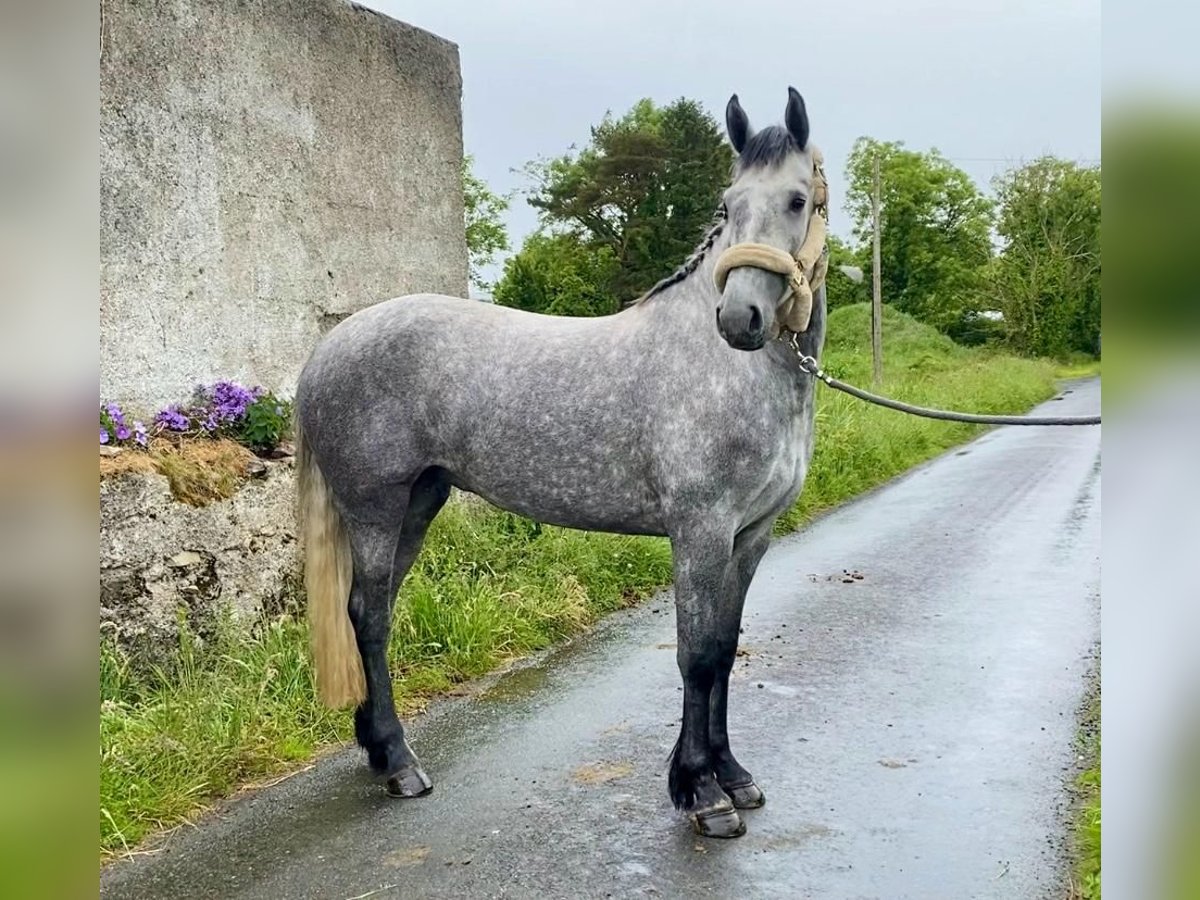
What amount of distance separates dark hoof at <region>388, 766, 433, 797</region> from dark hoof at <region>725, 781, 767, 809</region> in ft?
3.19

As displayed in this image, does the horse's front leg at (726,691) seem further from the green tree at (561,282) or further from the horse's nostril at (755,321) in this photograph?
the green tree at (561,282)

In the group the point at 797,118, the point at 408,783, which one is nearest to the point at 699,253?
the point at 797,118

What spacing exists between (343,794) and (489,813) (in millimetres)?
513

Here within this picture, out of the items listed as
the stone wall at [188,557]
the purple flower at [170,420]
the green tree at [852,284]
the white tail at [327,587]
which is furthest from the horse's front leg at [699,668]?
the green tree at [852,284]

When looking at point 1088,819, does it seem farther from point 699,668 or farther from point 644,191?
point 644,191

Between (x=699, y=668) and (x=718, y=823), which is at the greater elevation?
(x=699, y=668)

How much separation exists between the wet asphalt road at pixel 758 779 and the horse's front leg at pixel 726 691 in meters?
0.09

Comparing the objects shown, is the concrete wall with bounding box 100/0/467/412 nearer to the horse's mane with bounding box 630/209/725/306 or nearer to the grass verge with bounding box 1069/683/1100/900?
the horse's mane with bounding box 630/209/725/306

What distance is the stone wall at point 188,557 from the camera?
3602 mm

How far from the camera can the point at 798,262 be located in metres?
2.57

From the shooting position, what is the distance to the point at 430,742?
3.59 meters

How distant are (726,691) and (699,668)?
Result: 10.4 inches
